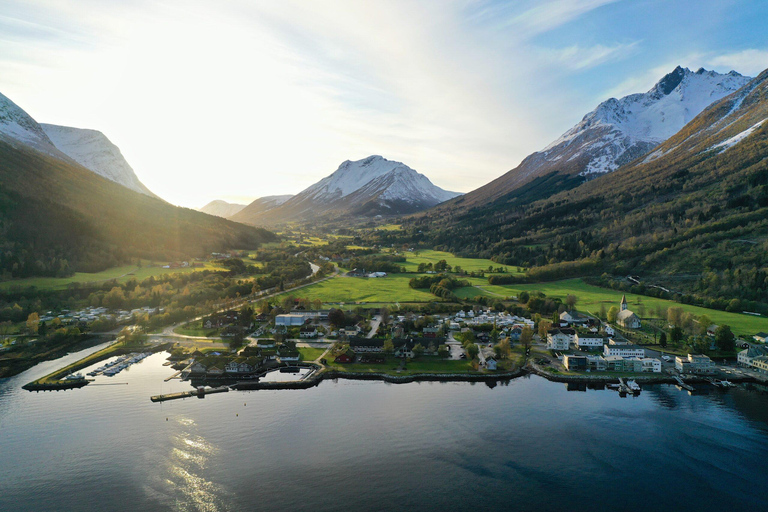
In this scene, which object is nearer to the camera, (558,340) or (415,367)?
(415,367)

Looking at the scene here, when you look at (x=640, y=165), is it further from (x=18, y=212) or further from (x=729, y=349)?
(x=18, y=212)

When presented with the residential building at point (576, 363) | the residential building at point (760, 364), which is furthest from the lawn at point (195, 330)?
the residential building at point (760, 364)

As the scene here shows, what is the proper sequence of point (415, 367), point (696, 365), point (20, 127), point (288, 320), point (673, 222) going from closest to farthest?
1. point (696, 365)
2. point (415, 367)
3. point (288, 320)
4. point (673, 222)
5. point (20, 127)

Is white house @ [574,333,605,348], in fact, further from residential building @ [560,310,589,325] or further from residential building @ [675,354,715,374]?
residential building @ [675,354,715,374]

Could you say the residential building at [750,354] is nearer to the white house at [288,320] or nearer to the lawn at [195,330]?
the white house at [288,320]

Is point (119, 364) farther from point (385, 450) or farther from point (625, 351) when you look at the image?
point (625, 351)

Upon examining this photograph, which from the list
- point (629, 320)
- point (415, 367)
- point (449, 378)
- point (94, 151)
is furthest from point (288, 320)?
point (94, 151)

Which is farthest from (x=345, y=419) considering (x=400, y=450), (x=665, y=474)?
(x=665, y=474)
